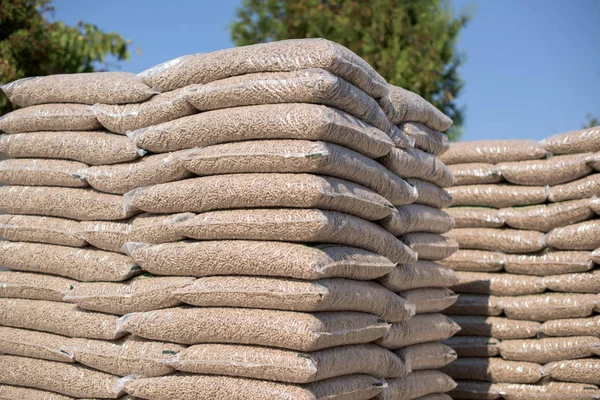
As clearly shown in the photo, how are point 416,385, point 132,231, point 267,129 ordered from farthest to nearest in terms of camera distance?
point 416,385
point 132,231
point 267,129

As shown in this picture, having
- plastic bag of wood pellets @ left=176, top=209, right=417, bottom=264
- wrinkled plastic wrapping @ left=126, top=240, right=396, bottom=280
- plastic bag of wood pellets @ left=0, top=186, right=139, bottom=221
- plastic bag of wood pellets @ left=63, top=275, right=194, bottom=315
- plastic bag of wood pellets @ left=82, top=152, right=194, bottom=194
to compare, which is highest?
plastic bag of wood pellets @ left=82, top=152, right=194, bottom=194

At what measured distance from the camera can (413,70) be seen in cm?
1548

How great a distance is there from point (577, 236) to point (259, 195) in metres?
2.77

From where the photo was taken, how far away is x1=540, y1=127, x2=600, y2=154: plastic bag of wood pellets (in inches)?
207

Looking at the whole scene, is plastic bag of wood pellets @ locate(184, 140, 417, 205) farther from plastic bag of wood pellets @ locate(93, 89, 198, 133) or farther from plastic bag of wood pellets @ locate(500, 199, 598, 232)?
plastic bag of wood pellets @ locate(500, 199, 598, 232)

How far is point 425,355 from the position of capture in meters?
4.33

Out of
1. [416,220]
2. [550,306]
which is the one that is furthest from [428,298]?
[550,306]

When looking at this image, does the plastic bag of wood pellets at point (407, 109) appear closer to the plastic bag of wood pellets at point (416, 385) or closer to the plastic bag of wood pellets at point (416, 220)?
the plastic bag of wood pellets at point (416, 220)

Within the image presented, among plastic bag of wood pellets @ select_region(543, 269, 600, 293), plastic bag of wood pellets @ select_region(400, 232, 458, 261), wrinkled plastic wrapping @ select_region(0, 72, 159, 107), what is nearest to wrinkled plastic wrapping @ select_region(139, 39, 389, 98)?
wrinkled plastic wrapping @ select_region(0, 72, 159, 107)

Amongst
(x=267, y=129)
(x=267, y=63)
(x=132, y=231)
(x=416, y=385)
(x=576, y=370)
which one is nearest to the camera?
(x=267, y=129)

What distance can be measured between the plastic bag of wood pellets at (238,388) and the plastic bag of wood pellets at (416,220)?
0.78m

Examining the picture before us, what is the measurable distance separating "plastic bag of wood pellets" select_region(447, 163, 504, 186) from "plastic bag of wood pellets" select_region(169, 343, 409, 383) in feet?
8.37

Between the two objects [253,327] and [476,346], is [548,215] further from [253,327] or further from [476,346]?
[253,327]

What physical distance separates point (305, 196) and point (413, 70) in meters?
12.8
